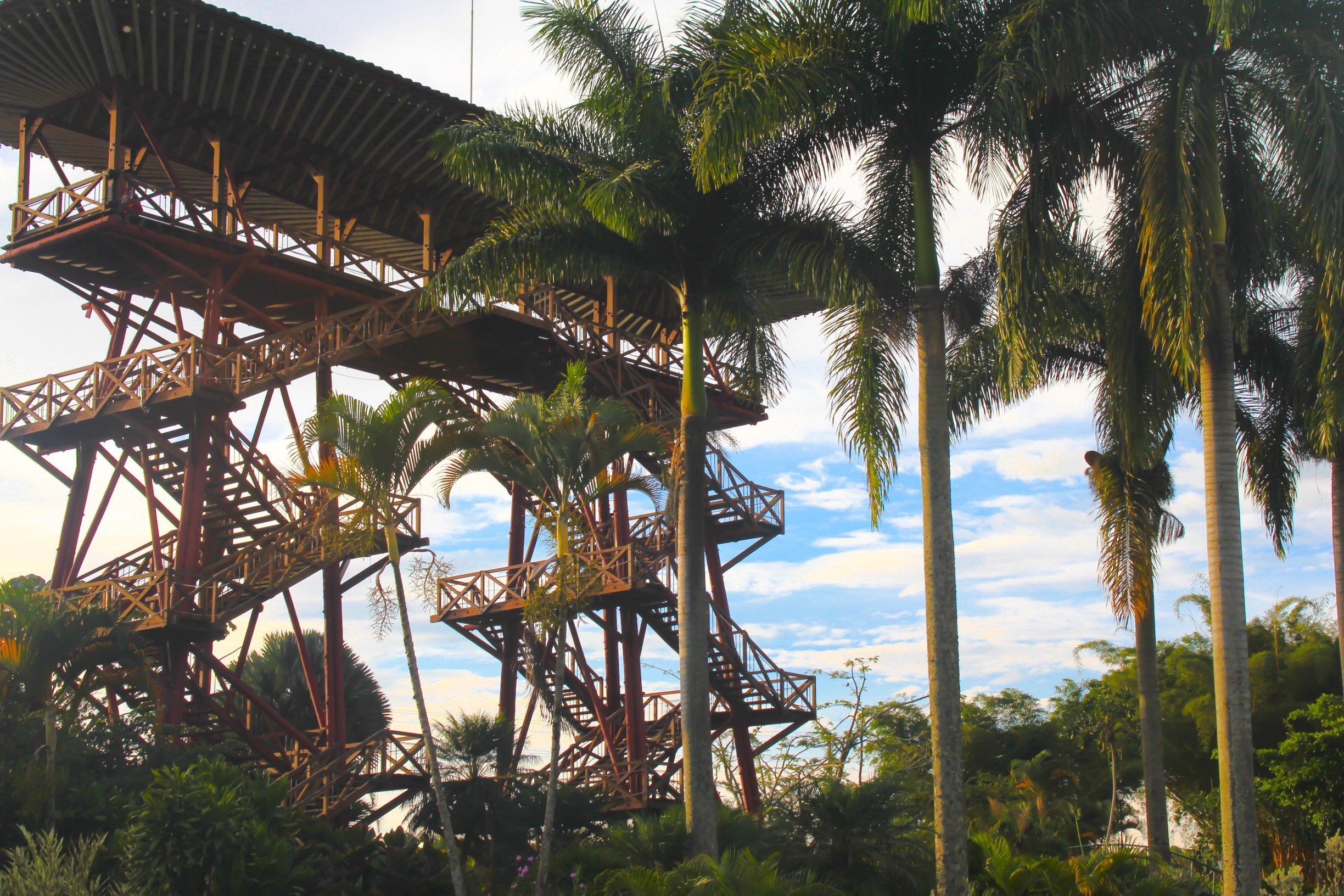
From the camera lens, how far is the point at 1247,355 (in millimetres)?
25172

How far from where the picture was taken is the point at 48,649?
69.3 feet

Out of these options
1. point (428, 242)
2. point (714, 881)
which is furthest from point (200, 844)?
point (428, 242)

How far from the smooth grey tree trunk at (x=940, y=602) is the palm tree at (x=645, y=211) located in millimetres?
2933

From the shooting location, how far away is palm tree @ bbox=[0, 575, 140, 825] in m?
20.9

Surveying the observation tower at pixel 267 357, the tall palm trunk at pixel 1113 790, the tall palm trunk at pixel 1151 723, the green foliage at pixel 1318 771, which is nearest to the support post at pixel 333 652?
the observation tower at pixel 267 357

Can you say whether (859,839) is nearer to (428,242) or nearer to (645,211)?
(645,211)

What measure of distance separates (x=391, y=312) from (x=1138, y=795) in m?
31.8

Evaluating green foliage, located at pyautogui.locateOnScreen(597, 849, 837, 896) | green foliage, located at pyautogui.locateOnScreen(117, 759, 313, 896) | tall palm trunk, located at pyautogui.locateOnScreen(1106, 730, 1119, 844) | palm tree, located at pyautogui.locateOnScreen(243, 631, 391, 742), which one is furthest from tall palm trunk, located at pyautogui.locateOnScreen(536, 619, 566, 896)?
tall palm trunk, located at pyautogui.locateOnScreen(1106, 730, 1119, 844)

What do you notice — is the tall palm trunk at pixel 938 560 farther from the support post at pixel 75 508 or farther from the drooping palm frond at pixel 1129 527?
the support post at pixel 75 508

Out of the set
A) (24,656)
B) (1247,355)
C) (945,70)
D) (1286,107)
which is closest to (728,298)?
(945,70)

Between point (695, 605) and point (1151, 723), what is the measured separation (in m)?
9.86

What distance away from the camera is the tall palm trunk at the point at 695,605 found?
63.2 feet

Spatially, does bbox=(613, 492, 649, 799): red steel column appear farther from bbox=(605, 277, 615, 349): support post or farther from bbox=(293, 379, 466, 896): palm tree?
bbox=(293, 379, 466, 896): palm tree

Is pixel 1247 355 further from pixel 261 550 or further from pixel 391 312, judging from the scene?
pixel 261 550
